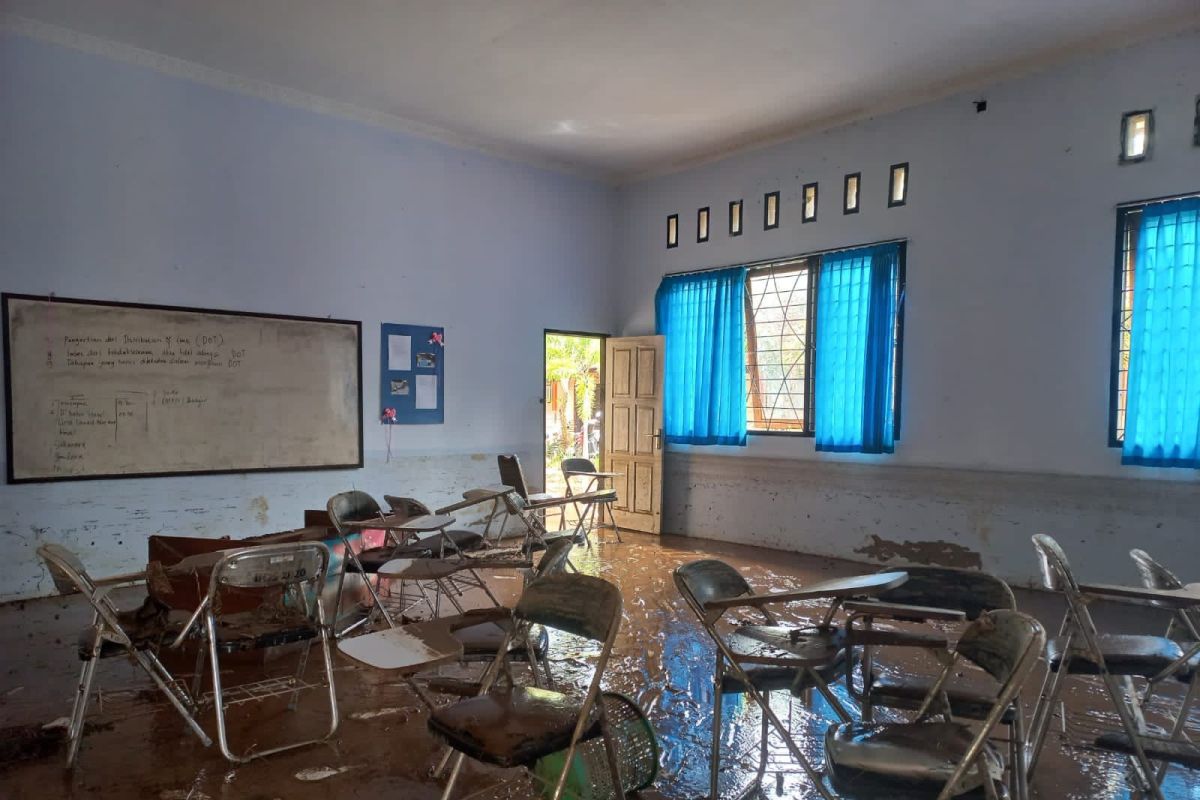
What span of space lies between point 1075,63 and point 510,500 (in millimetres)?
5025

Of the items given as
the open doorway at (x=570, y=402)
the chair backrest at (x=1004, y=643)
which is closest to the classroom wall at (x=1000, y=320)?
the chair backrest at (x=1004, y=643)

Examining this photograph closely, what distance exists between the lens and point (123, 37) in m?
4.91

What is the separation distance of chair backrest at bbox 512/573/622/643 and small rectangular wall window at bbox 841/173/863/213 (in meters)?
5.06

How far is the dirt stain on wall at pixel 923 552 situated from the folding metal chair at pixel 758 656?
3.45 metres

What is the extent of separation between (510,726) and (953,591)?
1.53 m

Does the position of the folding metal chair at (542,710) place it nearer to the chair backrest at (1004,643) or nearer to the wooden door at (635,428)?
the chair backrest at (1004,643)

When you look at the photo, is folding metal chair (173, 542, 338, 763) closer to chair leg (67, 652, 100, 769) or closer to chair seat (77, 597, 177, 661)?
chair seat (77, 597, 177, 661)

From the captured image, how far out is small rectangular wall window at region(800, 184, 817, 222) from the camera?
640 cm

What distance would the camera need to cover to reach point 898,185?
5.88m

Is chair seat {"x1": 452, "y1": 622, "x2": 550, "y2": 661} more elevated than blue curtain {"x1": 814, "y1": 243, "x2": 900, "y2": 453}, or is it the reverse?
blue curtain {"x1": 814, "y1": 243, "x2": 900, "y2": 453}

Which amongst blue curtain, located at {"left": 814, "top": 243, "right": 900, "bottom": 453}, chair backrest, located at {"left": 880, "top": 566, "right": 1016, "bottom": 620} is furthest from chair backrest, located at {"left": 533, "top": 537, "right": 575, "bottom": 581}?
blue curtain, located at {"left": 814, "top": 243, "right": 900, "bottom": 453}

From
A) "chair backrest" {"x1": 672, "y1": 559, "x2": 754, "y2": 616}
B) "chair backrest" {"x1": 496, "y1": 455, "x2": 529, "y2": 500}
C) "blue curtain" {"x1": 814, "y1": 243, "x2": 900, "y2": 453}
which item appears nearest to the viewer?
"chair backrest" {"x1": 672, "y1": 559, "x2": 754, "y2": 616}

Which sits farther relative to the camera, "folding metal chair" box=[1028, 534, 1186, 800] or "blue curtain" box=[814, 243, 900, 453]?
"blue curtain" box=[814, 243, 900, 453]

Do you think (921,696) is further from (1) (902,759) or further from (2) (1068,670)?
(2) (1068,670)
